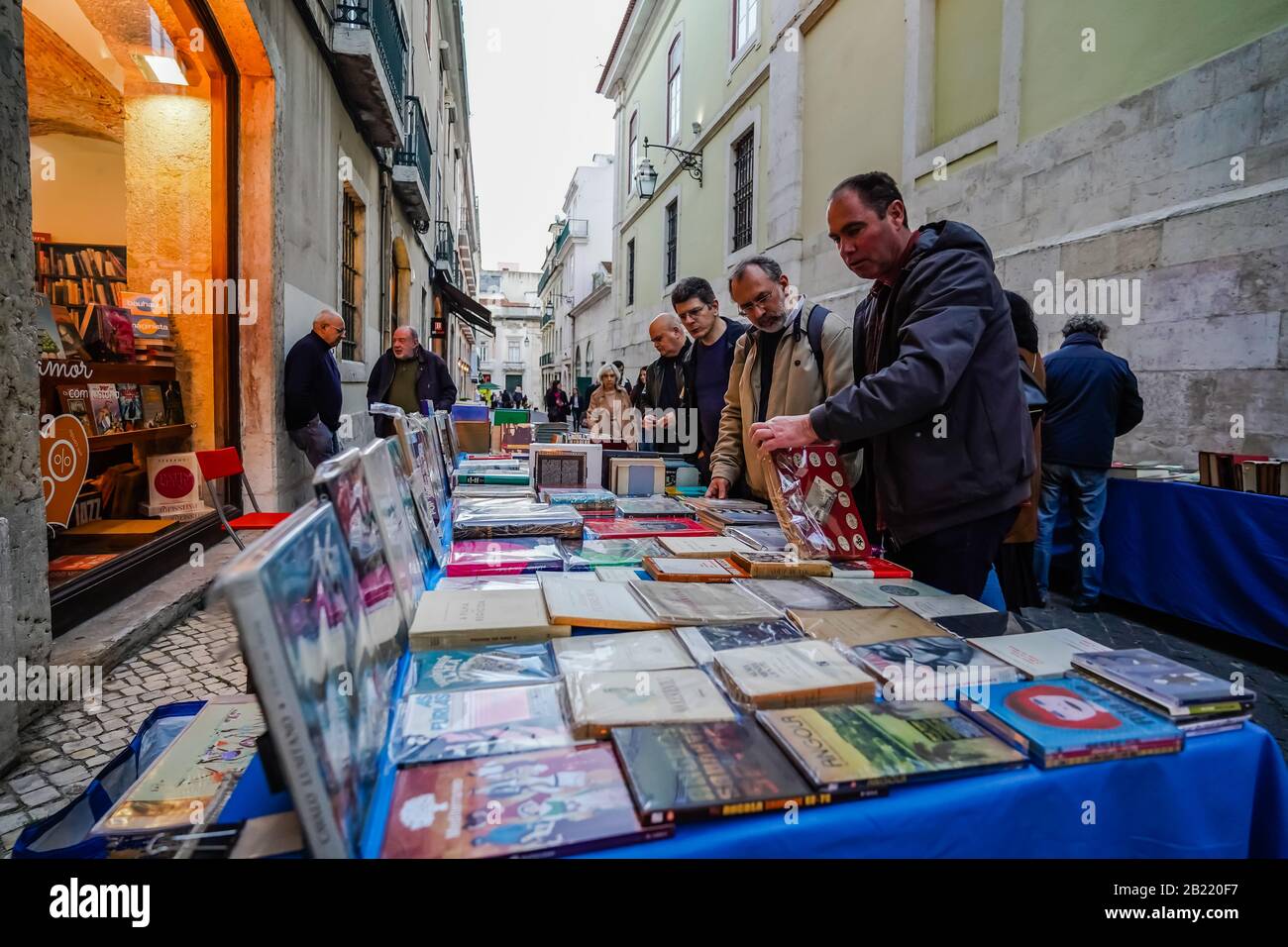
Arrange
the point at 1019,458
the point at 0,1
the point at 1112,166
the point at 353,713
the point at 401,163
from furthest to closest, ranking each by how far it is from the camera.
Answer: the point at 401,163, the point at 1112,166, the point at 0,1, the point at 1019,458, the point at 353,713

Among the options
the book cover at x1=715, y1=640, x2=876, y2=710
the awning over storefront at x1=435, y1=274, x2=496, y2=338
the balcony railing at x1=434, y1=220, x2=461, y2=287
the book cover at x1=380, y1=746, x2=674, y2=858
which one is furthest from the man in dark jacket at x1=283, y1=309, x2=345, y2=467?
the awning over storefront at x1=435, y1=274, x2=496, y2=338

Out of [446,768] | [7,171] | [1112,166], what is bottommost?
[446,768]

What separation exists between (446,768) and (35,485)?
2614 mm

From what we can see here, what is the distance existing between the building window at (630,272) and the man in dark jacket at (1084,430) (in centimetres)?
1621

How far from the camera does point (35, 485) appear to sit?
2.56 metres

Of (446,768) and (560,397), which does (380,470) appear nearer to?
(446,768)

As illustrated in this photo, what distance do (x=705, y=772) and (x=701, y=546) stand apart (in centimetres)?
119

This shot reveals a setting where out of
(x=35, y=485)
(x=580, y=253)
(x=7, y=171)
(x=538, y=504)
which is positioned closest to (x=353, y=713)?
(x=538, y=504)

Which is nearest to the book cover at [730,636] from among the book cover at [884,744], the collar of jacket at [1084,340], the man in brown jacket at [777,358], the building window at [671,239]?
the book cover at [884,744]

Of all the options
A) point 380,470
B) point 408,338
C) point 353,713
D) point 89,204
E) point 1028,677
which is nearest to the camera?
point 353,713

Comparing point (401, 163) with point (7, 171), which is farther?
point (401, 163)

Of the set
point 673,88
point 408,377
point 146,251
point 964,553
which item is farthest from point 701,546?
point 673,88

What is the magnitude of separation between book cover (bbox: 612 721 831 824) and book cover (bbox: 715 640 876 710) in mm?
90

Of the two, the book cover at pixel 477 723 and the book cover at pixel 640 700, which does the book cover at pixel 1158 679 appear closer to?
the book cover at pixel 640 700
